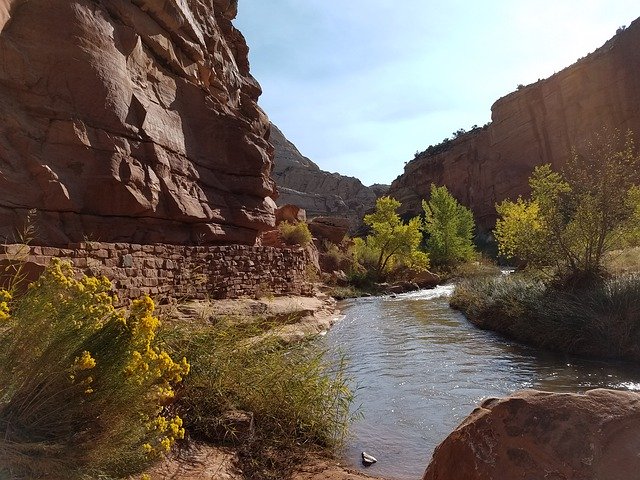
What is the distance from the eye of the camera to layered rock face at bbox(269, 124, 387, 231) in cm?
7588

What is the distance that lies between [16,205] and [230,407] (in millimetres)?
8553

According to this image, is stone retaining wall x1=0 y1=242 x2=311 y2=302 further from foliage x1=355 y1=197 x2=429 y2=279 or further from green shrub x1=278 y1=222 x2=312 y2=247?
foliage x1=355 y1=197 x2=429 y2=279

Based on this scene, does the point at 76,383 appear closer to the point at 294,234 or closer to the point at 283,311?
the point at 283,311

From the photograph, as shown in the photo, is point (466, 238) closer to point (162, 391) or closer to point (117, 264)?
point (117, 264)

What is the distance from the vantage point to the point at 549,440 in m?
2.48

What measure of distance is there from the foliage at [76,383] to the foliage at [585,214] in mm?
12166

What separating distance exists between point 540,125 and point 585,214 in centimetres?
3958

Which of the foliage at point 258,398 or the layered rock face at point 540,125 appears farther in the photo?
the layered rock face at point 540,125

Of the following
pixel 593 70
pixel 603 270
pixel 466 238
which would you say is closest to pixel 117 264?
pixel 603 270

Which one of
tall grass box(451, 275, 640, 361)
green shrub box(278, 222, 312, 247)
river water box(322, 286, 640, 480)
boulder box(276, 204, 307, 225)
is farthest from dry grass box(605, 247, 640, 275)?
boulder box(276, 204, 307, 225)

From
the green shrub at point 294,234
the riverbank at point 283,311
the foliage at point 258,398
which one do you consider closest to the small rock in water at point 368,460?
the foliage at point 258,398

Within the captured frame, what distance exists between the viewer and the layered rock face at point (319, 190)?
249 ft

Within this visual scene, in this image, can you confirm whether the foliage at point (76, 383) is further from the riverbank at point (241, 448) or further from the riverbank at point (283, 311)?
the riverbank at point (283, 311)

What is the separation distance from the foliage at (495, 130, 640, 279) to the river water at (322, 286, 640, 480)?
2.97 meters
